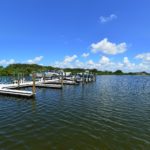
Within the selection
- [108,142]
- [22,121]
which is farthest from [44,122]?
[108,142]

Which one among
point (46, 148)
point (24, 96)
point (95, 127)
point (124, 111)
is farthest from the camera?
point (24, 96)

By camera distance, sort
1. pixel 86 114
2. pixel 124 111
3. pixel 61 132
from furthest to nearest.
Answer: pixel 124 111, pixel 86 114, pixel 61 132

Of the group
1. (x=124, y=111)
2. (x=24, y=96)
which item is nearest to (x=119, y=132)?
(x=124, y=111)

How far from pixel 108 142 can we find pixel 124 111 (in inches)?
379

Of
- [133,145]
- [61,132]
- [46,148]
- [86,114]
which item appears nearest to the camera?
[46,148]

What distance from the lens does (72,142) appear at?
12.7m

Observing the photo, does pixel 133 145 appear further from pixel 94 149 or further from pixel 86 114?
pixel 86 114

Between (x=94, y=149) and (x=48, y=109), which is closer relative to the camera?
(x=94, y=149)

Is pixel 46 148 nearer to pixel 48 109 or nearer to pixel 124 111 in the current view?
pixel 48 109

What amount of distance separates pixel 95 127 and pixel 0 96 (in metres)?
19.8

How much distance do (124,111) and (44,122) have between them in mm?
9795

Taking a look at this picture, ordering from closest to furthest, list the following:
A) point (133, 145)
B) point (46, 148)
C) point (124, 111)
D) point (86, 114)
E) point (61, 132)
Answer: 1. point (46, 148)
2. point (133, 145)
3. point (61, 132)
4. point (86, 114)
5. point (124, 111)

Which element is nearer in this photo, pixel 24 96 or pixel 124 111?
pixel 124 111

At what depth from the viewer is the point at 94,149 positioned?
1161cm
